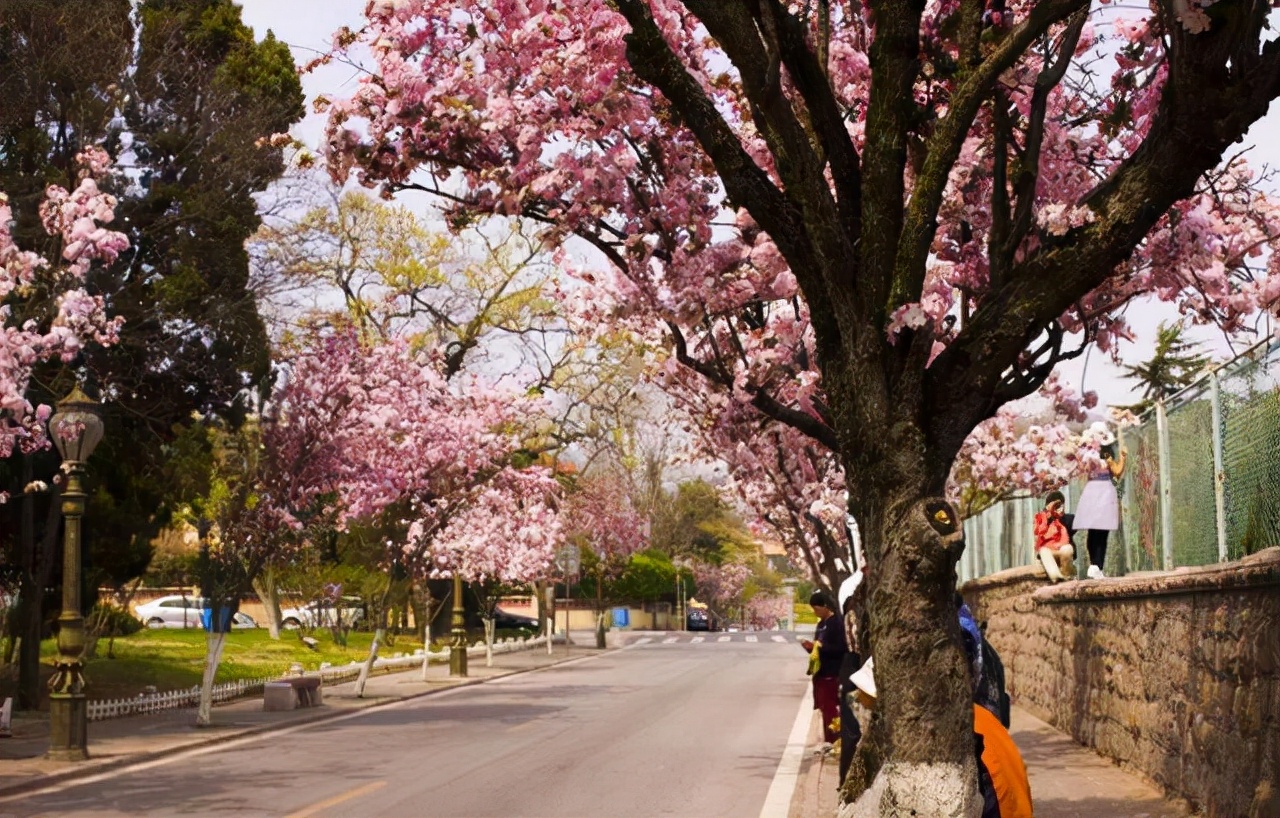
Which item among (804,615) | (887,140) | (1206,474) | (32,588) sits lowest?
(804,615)

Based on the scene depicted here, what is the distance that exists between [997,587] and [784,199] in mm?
19287

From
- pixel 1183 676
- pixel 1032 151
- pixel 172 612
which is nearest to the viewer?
pixel 1032 151

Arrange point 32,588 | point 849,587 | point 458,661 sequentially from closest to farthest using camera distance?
point 849,587 < point 32,588 < point 458,661

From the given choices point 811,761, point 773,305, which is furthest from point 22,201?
point 811,761

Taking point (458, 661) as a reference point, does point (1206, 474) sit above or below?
above

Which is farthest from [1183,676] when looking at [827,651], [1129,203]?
[1129,203]

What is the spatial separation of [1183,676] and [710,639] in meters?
53.4

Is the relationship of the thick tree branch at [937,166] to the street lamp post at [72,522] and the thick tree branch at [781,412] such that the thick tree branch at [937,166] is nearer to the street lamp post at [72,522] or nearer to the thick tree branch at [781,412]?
the thick tree branch at [781,412]

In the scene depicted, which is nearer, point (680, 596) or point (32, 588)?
point (32, 588)

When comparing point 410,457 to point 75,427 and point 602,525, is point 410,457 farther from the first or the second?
point 602,525

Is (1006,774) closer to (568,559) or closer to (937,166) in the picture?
(937,166)

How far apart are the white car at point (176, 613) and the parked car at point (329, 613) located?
8686 mm

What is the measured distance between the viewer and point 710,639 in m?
65.3

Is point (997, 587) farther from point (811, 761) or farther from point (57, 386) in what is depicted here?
point (57, 386)
